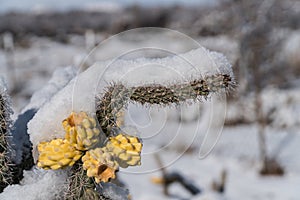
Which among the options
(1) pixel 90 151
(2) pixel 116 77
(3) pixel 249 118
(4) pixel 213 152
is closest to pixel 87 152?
(1) pixel 90 151

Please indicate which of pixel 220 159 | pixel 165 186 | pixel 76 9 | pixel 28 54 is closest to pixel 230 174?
pixel 220 159

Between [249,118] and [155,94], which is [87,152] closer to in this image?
[155,94]

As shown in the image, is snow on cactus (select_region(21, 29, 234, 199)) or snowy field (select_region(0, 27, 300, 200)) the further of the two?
snowy field (select_region(0, 27, 300, 200))

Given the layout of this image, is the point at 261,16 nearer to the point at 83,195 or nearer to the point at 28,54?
the point at 83,195

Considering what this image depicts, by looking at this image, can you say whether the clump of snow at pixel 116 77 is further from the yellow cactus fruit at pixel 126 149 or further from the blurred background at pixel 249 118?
the blurred background at pixel 249 118

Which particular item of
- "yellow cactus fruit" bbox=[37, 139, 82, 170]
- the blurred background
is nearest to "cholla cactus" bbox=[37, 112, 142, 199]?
"yellow cactus fruit" bbox=[37, 139, 82, 170]

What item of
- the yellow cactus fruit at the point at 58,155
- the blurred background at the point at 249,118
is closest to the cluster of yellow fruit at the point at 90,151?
the yellow cactus fruit at the point at 58,155

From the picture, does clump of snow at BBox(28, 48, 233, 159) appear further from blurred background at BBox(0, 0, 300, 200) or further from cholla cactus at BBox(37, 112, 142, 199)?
blurred background at BBox(0, 0, 300, 200)
